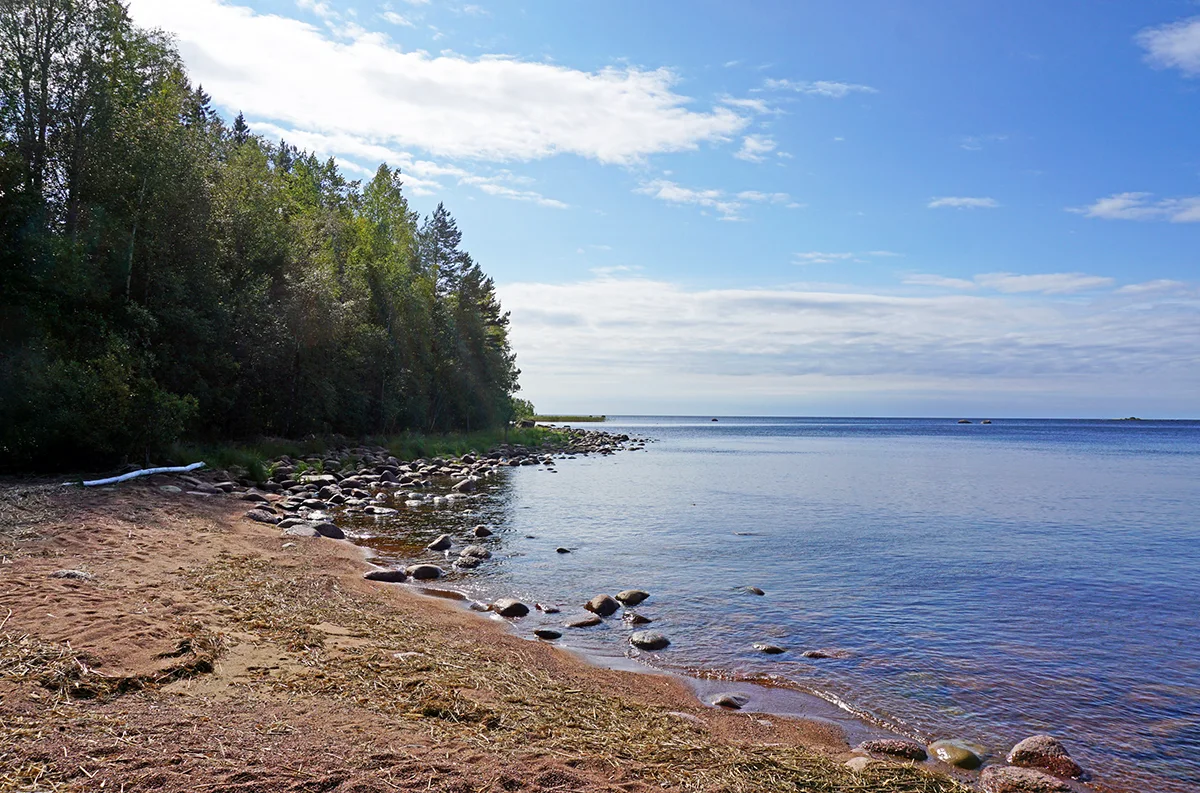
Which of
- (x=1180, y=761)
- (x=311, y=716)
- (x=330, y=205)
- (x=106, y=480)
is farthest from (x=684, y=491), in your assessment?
(x=330, y=205)

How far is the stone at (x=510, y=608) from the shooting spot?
11.8m

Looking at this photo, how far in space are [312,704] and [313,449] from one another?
101 ft

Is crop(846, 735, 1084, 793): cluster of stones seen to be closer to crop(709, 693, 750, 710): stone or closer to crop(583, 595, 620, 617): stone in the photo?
crop(709, 693, 750, 710): stone

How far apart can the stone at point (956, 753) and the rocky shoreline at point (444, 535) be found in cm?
1

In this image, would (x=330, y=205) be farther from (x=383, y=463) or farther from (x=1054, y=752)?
(x=1054, y=752)

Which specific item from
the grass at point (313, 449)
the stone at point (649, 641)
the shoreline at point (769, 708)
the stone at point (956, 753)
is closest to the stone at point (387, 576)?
the shoreline at point (769, 708)

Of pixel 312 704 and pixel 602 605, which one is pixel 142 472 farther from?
pixel 312 704

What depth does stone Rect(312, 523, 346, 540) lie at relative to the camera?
56.5ft

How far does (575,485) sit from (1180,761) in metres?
29.5

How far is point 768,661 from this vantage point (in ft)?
32.4

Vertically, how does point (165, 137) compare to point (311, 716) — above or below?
above

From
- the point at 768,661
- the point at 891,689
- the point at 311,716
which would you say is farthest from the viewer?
the point at 768,661

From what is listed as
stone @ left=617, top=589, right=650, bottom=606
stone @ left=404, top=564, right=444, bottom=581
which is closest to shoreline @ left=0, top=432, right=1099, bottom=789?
stone @ left=617, top=589, right=650, bottom=606

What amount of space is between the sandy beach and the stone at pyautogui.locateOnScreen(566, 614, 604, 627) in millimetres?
1244
